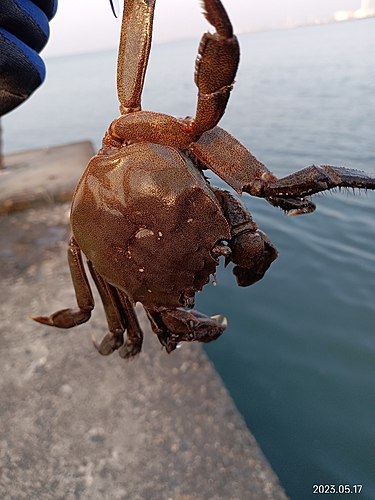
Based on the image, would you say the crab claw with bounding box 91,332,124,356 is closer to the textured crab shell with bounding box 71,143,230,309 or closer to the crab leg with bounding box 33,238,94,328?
the crab leg with bounding box 33,238,94,328

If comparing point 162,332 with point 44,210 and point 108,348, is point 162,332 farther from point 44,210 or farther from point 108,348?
point 44,210

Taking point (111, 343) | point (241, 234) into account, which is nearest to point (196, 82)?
point (241, 234)

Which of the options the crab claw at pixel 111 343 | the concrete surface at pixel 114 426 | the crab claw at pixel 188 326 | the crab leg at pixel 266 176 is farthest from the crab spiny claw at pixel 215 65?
the concrete surface at pixel 114 426

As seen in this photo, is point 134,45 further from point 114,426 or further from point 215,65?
point 114,426

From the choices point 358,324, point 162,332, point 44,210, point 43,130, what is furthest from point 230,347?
point 43,130

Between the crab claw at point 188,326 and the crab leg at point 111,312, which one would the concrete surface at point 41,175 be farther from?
the crab claw at point 188,326

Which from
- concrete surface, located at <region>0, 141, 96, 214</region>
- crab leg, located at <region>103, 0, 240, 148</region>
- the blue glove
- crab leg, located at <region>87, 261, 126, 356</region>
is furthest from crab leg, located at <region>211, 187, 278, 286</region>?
concrete surface, located at <region>0, 141, 96, 214</region>
